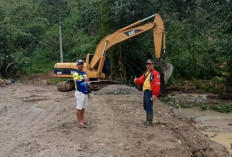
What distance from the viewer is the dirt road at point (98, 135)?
6.69m

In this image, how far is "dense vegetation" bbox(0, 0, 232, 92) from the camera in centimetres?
1590

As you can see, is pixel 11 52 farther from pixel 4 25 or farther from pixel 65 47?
pixel 65 47

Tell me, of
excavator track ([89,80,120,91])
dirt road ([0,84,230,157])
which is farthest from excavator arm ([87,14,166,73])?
dirt road ([0,84,230,157])

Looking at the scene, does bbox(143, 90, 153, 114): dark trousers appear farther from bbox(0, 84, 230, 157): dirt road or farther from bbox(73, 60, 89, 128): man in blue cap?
bbox(73, 60, 89, 128): man in blue cap

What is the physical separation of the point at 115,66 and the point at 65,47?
32.9 ft

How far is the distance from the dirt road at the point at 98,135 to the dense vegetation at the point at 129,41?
19.4ft

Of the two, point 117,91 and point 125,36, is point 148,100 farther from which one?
point 125,36

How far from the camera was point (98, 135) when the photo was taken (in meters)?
7.79

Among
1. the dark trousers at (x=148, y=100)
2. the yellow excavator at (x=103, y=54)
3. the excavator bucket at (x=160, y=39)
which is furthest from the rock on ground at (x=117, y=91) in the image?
the dark trousers at (x=148, y=100)

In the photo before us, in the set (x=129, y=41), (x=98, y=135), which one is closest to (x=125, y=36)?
(x=129, y=41)

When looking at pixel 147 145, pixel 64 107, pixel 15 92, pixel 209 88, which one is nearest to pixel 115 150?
pixel 147 145

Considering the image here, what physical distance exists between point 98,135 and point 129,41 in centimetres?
1184

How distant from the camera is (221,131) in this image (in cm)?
961

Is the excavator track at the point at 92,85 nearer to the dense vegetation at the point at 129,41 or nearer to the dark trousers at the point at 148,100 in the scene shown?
the dense vegetation at the point at 129,41
